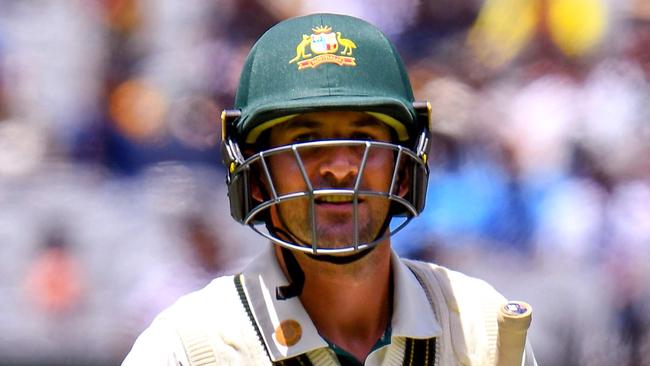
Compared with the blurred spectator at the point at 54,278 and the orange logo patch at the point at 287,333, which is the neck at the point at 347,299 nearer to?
the orange logo patch at the point at 287,333

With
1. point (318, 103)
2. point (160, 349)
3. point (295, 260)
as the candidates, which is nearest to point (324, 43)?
point (318, 103)

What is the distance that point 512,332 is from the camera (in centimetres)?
226

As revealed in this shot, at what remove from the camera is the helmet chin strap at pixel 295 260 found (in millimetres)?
2303

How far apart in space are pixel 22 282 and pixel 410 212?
148 cm

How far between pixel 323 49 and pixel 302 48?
0.04m

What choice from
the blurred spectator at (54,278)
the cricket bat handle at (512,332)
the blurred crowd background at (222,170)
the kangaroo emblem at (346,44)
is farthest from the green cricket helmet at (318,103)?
the blurred spectator at (54,278)

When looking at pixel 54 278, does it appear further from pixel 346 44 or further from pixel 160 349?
pixel 346 44

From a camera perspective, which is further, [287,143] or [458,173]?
[458,173]

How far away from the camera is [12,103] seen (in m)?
3.40

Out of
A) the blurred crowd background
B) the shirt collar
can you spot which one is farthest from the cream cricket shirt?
the blurred crowd background

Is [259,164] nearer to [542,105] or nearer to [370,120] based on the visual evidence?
[370,120]

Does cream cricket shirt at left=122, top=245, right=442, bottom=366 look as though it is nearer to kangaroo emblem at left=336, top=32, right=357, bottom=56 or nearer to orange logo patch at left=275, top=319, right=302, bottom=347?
orange logo patch at left=275, top=319, right=302, bottom=347

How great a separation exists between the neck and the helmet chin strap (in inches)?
0.5

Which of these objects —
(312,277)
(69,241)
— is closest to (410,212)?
(312,277)
